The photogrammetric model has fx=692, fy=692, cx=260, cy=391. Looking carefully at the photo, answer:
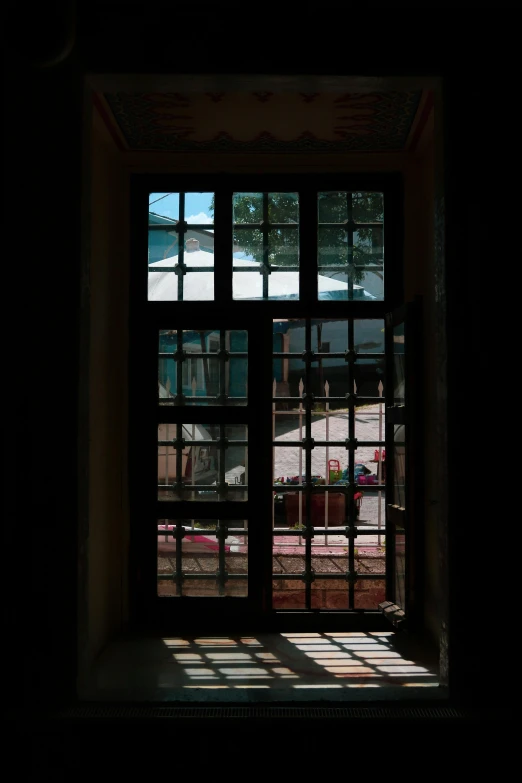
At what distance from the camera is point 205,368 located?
4.72 m

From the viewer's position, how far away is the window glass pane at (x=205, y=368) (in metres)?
4.70

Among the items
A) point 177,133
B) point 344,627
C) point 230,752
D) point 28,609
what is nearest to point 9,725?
point 28,609

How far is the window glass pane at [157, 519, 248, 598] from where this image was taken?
15.3ft

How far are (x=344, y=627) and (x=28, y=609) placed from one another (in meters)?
2.63

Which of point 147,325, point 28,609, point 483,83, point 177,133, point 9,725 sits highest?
point 177,133

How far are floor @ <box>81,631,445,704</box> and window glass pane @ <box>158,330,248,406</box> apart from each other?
1.56 metres

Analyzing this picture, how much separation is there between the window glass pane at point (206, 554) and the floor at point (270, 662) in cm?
36

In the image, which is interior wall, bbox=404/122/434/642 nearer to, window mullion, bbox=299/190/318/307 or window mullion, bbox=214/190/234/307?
window mullion, bbox=299/190/318/307

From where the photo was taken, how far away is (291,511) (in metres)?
4.89

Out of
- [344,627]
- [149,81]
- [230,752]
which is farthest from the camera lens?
[344,627]

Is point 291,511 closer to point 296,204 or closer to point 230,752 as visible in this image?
point 296,204

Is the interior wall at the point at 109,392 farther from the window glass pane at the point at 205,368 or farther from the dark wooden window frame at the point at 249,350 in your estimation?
the window glass pane at the point at 205,368

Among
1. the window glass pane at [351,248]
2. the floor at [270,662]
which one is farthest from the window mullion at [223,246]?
the floor at [270,662]

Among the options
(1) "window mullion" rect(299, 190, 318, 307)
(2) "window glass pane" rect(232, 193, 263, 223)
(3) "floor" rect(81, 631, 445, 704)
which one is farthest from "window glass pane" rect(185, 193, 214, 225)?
(3) "floor" rect(81, 631, 445, 704)
